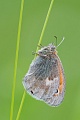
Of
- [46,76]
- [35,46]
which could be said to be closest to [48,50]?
[46,76]

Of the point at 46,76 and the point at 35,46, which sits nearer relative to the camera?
the point at 46,76

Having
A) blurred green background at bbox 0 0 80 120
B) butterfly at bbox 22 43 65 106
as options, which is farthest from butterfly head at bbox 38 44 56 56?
blurred green background at bbox 0 0 80 120

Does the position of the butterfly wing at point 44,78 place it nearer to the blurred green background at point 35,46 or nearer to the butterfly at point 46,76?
the butterfly at point 46,76

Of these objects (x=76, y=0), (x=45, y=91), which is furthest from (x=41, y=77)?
(x=76, y=0)

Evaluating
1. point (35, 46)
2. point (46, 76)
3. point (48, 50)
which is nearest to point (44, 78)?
point (46, 76)

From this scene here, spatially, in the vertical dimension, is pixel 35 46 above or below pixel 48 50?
above

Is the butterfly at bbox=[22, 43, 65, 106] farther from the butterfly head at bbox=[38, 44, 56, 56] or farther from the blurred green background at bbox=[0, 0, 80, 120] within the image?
the blurred green background at bbox=[0, 0, 80, 120]

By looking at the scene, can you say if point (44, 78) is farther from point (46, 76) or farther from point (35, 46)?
point (35, 46)
